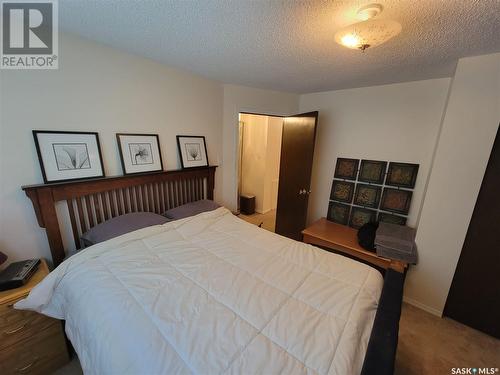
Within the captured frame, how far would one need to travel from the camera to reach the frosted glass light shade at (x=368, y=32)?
100cm

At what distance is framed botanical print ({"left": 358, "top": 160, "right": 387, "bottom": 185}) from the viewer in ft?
8.63

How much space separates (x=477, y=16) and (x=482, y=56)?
77cm

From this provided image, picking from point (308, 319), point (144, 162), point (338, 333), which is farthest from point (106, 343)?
point (144, 162)

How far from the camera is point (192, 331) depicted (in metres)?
0.95

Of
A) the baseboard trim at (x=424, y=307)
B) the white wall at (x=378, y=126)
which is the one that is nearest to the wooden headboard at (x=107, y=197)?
the white wall at (x=378, y=126)

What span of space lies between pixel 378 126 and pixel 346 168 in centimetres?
65

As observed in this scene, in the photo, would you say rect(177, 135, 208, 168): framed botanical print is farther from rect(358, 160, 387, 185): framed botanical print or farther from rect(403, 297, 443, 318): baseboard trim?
rect(403, 297, 443, 318): baseboard trim

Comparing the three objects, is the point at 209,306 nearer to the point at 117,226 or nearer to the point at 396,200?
the point at 117,226

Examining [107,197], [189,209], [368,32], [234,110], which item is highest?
[368,32]

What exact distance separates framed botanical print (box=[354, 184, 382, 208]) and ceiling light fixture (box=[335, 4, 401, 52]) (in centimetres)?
201

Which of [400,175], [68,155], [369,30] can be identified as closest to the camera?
[369,30]


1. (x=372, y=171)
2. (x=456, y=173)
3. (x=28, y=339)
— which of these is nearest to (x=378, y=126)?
(x=372, y=171)

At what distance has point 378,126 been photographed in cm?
263

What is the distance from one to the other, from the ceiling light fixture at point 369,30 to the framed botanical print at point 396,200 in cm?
201
